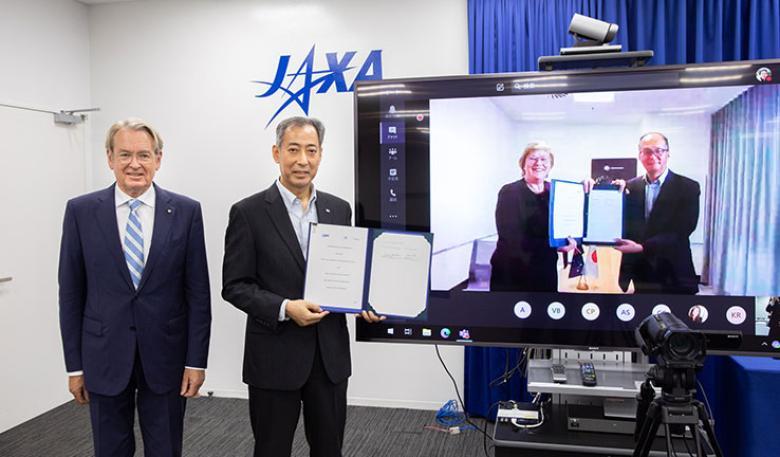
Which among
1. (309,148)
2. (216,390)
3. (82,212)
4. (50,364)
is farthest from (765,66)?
(50,364)

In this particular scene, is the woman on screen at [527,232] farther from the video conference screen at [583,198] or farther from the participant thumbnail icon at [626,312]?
the participant thumbnail icon at [626,312]

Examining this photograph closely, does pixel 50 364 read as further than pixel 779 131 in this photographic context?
Yes

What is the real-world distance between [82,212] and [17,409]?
2431 mm

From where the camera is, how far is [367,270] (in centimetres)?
220

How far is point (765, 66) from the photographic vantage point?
2.16m

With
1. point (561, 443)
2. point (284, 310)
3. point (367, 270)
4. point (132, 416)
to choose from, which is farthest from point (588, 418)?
point (132, 416)

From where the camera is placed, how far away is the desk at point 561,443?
7.54ft

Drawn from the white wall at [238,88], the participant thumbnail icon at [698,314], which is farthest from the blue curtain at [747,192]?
the white wall at [238,88]

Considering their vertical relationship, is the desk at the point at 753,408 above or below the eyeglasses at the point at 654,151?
below

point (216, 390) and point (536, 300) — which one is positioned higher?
point (536, 300)

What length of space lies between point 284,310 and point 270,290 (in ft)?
0.41

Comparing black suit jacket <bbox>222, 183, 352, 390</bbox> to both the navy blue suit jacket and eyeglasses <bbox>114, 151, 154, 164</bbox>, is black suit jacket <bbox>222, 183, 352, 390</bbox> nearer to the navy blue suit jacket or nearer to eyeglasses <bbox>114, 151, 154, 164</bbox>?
the navy blue suit jacket

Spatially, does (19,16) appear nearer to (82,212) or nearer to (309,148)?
(82,212)

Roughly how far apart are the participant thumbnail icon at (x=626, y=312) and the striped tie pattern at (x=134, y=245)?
1893 millimetres
